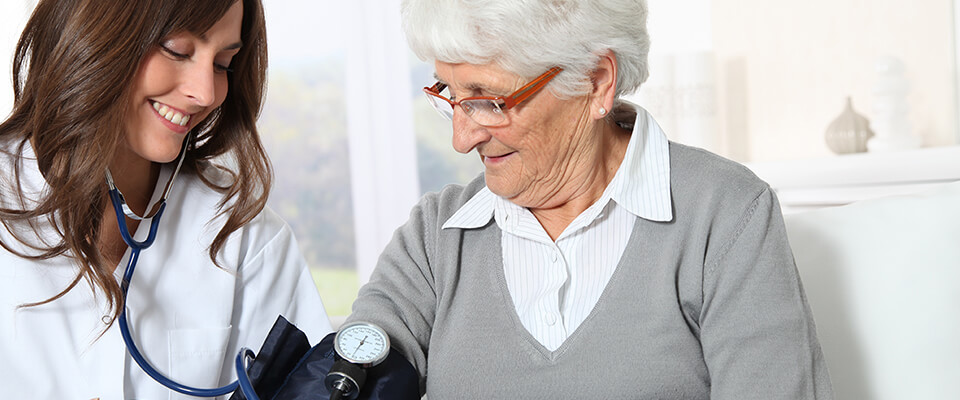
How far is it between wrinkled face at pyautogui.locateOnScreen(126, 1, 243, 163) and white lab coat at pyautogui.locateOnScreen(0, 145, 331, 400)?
165 mm

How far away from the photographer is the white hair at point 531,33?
3.92ft

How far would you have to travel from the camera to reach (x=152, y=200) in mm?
1499

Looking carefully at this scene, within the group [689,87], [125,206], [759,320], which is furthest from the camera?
[689,87]

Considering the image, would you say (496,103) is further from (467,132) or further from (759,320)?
(759,320)

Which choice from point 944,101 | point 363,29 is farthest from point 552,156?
point 363,29

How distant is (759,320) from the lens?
112cm

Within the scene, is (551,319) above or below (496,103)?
below

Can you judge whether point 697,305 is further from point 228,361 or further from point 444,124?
point 444,124

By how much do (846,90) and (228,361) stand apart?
226 cm

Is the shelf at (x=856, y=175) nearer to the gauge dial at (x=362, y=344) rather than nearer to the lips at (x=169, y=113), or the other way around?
the gauge dial at (x=362, y=344)

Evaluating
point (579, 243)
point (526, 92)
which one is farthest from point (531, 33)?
point (579, 243)

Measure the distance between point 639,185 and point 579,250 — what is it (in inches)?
5.4

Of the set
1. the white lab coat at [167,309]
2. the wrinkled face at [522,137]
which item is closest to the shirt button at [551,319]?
the wrinkled face at [522,137]

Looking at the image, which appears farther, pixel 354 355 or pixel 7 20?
pixel 7 20
